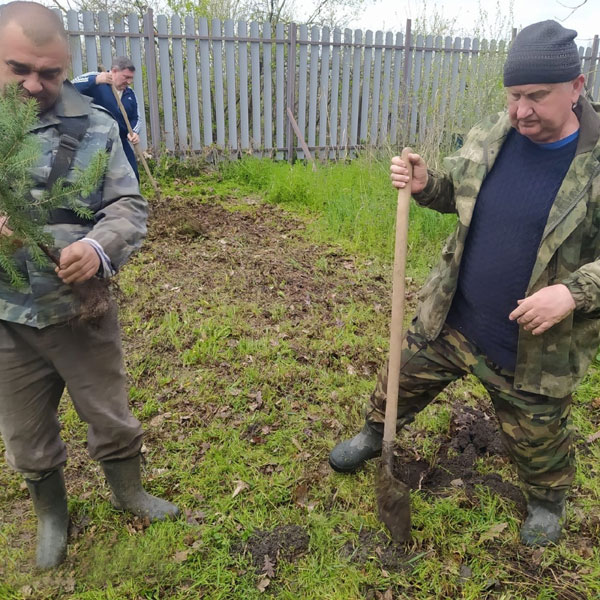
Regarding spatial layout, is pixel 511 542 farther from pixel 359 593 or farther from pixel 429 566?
pixel 359 593

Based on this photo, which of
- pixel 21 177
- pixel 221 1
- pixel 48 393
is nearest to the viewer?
pixel 21 177

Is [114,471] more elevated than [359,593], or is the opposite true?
[114,471]

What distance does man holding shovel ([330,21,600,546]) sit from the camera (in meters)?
1.86

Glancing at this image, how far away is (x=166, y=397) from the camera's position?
11.3 feet

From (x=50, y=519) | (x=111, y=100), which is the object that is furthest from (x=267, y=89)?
(x=50, y=519)

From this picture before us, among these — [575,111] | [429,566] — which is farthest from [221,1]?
[429,566]

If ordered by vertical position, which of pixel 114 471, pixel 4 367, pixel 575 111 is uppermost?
pixel 575 111

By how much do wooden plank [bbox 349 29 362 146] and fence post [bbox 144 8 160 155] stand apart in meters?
3.68

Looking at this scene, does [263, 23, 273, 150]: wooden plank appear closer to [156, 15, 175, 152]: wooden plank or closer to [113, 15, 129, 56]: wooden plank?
[156, 15, 175, 152]: wooden plank

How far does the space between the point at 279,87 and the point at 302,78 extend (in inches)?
20.1

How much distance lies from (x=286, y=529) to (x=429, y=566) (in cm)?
65

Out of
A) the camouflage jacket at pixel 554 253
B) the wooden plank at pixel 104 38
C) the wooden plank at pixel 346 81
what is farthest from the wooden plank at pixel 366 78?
the camouflage jacket at pixel 554 253

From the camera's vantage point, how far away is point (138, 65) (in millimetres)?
8445

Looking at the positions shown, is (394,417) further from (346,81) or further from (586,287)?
(346,81)
